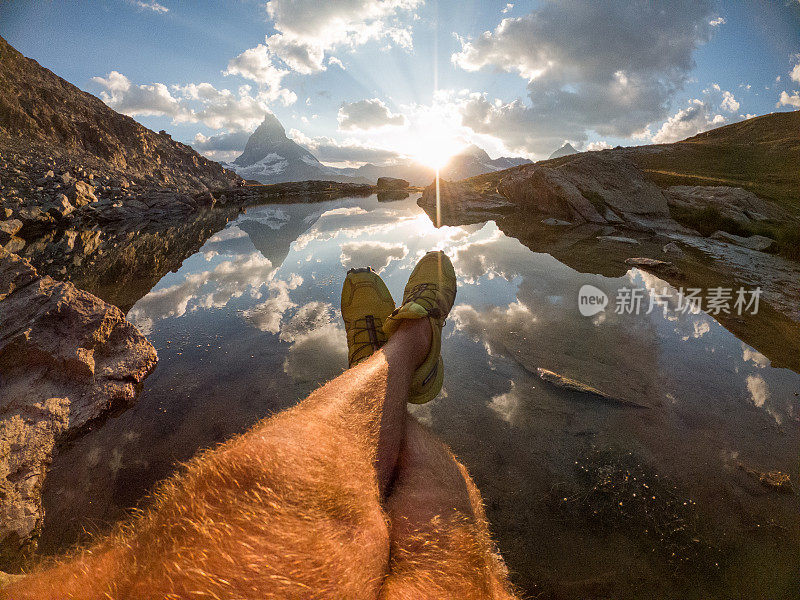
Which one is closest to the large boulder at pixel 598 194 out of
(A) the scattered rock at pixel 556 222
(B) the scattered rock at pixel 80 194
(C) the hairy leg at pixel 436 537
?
(A) the scattered rock at pixel 556 222

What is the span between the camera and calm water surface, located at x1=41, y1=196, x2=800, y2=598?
2.30m

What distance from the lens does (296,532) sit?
4.23 ft

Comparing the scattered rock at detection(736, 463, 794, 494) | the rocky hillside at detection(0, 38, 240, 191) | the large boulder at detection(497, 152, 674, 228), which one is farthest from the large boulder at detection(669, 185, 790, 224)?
the rocky hillside at detection(0, 38, 240, 191)

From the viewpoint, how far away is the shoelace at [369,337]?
420cm

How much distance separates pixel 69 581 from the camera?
3.67 feet

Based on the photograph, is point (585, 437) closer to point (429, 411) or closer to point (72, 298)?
point (429, 411)

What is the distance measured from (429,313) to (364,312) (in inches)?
55.1

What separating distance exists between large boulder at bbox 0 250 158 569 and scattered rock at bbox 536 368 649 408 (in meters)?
5.36

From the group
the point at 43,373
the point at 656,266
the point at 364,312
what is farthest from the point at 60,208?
the point at 656,266

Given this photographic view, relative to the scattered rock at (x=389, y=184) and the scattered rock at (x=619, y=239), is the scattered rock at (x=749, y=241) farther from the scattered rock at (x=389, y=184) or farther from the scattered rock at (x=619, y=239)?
the scattered rock at (x=389, y=184)

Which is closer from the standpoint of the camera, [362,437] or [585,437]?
[362,437]

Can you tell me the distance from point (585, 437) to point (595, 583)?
144 cm

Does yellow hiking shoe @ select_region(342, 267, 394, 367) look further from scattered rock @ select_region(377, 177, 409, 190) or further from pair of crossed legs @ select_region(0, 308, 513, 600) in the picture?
scattered rock @ select_region(377, 177, 409, 190)

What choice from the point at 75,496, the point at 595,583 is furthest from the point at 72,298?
the point at 595,583
